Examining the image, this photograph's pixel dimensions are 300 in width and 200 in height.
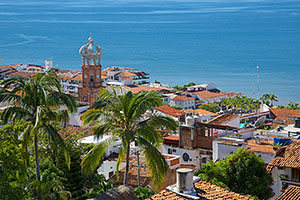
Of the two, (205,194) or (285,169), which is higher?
(285,169)

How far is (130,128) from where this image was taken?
13953 mm

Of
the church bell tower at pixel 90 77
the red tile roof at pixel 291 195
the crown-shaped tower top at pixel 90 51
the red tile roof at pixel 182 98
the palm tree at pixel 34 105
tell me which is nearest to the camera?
the palm tree at pixel 34 105

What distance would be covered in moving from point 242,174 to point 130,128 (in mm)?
7150

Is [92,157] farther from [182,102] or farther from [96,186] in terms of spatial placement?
[182,102]

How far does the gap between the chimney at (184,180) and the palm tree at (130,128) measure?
0.44 metres

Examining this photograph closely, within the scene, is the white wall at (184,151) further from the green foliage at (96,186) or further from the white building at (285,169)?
the green foliage at (96,186)

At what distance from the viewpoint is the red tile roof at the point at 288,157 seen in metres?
20.1

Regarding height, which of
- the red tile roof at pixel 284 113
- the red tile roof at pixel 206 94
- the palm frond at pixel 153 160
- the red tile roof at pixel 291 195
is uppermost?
the red tile roof at pixel 206 94

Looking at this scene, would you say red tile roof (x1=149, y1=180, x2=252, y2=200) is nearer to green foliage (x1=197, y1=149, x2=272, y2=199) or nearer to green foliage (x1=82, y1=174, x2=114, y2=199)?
green foliage (x1=82, y1=174, x2=114, y2=199)

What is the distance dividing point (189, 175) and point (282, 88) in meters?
108

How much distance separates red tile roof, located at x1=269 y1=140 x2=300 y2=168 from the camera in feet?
66.0

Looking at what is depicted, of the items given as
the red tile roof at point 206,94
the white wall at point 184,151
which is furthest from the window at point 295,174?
the red tile roof at point 206,94

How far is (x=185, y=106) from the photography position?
268 feet

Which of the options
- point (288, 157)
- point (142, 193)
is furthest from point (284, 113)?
point (142, 193)
